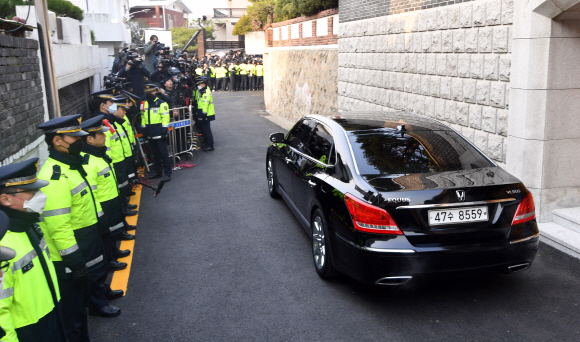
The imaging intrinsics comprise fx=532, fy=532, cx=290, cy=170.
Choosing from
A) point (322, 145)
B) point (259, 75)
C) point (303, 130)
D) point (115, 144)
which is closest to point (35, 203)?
point (322, 145)

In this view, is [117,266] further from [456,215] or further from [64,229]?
[456,215]

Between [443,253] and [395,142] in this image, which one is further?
[395,142]

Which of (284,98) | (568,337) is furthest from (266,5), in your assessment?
(568,337)

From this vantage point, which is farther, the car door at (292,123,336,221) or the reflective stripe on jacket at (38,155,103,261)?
the car door at (292,123,336,221)

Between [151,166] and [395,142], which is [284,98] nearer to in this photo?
[151,166]

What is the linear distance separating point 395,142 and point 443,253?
1.37m

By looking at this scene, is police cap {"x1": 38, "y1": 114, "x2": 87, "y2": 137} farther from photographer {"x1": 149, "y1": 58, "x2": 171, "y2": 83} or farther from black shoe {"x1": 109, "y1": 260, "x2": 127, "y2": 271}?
photographer {"x1": 149, "y1": 58, "x2": 171, "y2": 83}

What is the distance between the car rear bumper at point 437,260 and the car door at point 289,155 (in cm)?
243

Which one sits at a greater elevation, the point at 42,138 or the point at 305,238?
the point at 42,138

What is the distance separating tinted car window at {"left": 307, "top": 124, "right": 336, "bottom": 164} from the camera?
5549mm

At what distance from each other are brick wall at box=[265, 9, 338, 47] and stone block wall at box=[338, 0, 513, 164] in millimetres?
2214

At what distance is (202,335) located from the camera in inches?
173

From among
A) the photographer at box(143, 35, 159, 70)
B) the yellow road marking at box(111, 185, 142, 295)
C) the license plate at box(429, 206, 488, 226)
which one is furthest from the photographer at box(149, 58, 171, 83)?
the license plate at box(429, 206, 488, 226)

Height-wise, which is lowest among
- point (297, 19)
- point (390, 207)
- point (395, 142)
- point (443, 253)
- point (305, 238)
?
point (305, 238)
